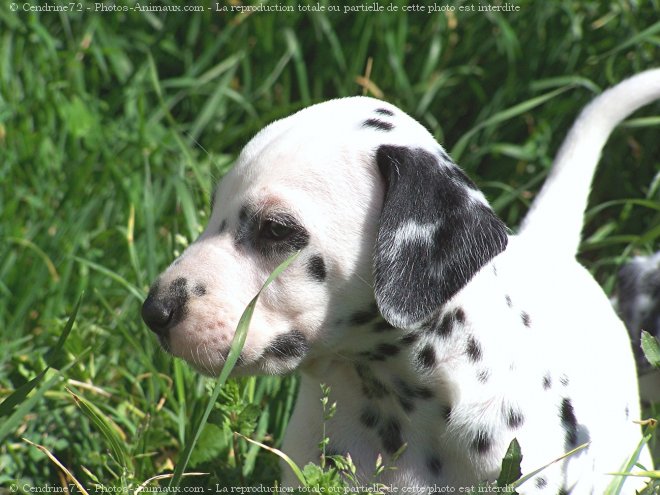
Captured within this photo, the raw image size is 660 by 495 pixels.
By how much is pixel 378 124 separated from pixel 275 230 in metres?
0.48

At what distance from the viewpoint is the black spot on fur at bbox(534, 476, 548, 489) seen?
3110mm

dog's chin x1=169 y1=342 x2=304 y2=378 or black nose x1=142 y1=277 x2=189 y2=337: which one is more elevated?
black nose x1=142 y1=277 x2=189 y2=337

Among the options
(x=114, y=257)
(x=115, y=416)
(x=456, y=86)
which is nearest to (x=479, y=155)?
(x=456, y=86)

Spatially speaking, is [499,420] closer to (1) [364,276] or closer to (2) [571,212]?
(1) [364,276]

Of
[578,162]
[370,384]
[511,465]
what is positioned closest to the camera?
[511,465]

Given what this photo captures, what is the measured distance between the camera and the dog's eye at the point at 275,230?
2.94 m

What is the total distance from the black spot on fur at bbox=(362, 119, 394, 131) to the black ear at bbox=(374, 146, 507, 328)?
133mm

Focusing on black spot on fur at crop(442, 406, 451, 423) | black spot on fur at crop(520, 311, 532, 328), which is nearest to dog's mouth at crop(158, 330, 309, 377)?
black spot on fur at crop(442, 406, 451, 423)

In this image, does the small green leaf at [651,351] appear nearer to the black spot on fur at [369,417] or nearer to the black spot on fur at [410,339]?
the black spot on fur at [410,339]

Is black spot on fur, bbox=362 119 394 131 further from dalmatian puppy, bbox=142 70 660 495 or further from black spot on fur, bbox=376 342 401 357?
black spot on fur, bbox=376 342 401 357

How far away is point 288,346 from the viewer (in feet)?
9.86

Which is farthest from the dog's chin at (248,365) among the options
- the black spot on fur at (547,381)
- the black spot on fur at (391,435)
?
the black spot on fur at (547,381)

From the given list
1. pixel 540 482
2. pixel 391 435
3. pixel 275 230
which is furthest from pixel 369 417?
pixel 275 230

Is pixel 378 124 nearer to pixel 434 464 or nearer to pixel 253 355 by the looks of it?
pixel 253 355
